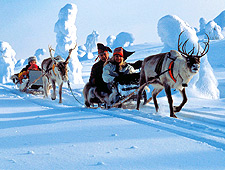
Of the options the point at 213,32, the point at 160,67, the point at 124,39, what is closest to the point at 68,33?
the point at 160,67

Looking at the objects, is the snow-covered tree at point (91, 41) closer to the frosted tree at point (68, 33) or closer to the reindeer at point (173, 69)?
the frosted tree at point (68, 33)

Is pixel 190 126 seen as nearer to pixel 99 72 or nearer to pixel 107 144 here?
pixel 107 144

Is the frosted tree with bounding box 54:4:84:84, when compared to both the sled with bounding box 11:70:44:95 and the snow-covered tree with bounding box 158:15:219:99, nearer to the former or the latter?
the snow-covered tree with bounding box 158:15:219:99

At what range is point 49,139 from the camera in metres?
2.89

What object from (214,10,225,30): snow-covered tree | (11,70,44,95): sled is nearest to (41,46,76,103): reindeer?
(11,70,44,95): sled

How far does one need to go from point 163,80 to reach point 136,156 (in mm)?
3105

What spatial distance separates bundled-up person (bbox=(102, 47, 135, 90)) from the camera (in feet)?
19.0

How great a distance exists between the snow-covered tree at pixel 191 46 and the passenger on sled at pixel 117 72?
711cm

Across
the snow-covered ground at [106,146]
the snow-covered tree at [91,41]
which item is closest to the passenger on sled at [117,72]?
the snow-covered ground at [106,146]

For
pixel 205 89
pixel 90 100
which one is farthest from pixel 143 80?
pixel 205 89

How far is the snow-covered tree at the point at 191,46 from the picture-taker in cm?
1306

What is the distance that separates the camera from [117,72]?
5.92 metres

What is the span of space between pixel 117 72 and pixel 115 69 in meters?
0.08

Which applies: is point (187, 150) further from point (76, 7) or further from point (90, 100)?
point (76, 7)
